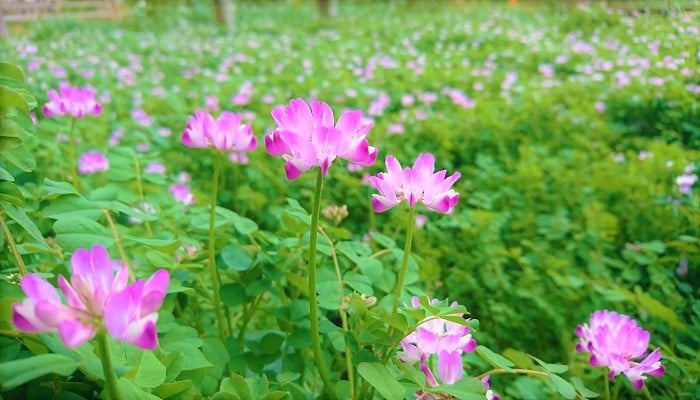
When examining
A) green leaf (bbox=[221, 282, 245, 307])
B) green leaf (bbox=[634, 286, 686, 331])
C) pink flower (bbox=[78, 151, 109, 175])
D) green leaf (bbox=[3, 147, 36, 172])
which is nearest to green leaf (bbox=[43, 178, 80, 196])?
green leaf (bbox=[3, 147, 36, 172])

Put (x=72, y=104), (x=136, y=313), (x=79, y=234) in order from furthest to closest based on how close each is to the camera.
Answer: (x=72, y=104) → (x=79, y=234) → (x=136, y=313)

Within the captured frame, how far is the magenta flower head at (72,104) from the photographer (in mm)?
1494

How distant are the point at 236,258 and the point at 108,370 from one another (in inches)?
20.1

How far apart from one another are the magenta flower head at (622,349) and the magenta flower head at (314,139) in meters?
0.64

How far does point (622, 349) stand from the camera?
3.63ft

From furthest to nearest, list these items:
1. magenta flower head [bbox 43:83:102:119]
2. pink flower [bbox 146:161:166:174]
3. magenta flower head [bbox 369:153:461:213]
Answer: pink flower [bbox 146:161:166:174]
magenta flower head [bbox 43:83:102:119]
magenta flower head [bbox 369:153:461:213]

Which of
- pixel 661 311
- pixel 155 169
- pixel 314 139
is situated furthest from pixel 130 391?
pixel 661 311

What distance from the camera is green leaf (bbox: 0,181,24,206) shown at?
0.82 meters

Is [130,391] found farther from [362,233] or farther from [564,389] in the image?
[362,233]

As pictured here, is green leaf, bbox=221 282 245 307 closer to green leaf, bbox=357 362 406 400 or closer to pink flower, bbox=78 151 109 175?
green leaf, bbox=357 362 406 400

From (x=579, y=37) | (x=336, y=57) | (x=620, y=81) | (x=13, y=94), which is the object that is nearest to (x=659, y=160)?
(x=620, y=81)

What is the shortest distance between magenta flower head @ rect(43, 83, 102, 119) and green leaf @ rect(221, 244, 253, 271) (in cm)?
65

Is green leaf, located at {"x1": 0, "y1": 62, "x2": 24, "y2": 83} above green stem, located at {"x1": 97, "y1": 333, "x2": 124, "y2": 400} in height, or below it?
above

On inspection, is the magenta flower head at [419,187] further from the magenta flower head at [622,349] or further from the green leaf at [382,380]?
the magenta flower head at [622,349]
